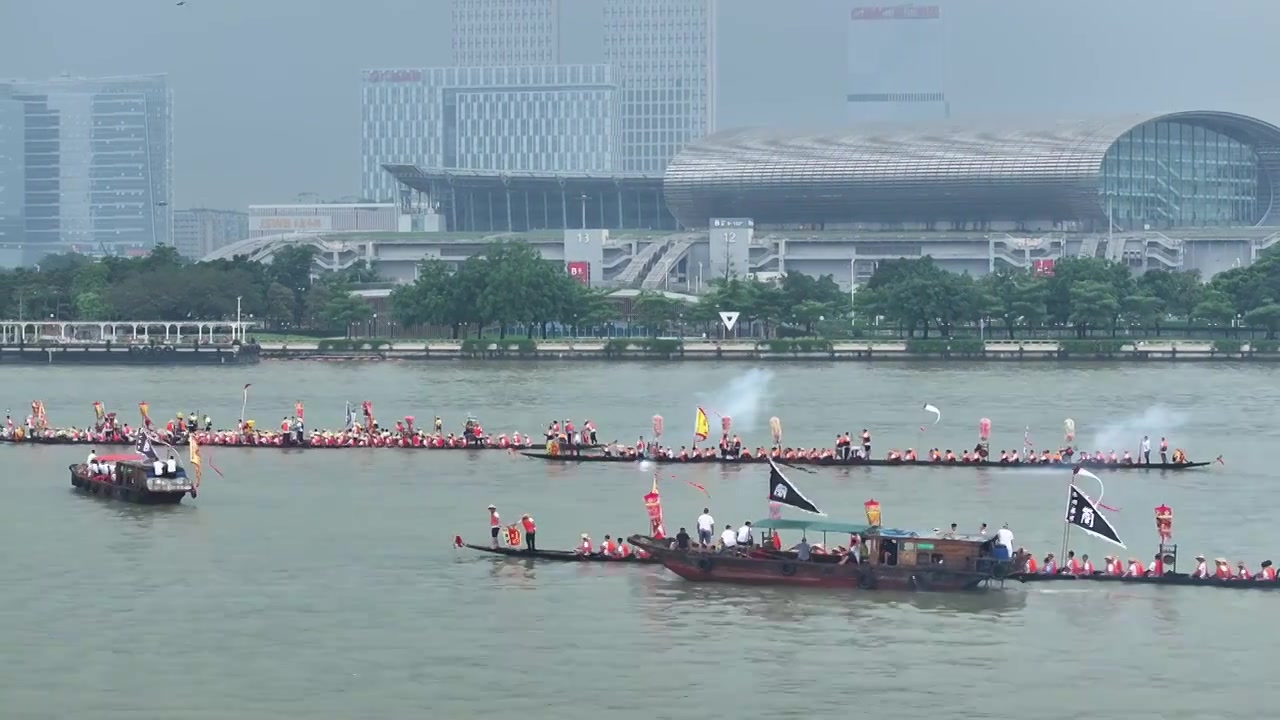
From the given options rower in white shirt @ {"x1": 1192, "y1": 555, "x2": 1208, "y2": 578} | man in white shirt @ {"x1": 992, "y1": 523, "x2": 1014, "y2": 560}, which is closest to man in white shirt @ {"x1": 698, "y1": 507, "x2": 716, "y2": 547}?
man in white shirt @ {"x1": 992, "y1": 523, "x2": 1014, "y2": 560}

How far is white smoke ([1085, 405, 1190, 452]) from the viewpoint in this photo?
69688mm

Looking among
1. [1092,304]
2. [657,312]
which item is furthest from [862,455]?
[657,312]

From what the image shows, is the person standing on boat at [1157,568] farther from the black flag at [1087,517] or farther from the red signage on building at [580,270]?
the red signage on building at [580,270]

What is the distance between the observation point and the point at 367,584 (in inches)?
1720

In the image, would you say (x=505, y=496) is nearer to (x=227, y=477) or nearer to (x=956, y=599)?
(x=227, y=477)

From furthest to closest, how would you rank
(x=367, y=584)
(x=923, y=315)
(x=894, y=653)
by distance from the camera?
(x=923, y=315) < (x=367, y=584) < (x=894, y=653)

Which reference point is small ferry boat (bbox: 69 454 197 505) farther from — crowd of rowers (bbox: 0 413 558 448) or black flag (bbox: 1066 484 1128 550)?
black flag (bbox: 1066 484 1128 550)

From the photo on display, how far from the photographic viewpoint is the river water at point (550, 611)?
34688 mm

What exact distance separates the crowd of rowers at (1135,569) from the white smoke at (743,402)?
33.1 m

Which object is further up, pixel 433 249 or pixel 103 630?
pixel 433 249

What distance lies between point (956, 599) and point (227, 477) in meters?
26.7

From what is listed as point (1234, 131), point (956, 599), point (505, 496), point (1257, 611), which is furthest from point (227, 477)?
point (1234, 131)

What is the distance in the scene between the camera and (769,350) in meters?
125

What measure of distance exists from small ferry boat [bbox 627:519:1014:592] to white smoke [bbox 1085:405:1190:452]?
26913mm
